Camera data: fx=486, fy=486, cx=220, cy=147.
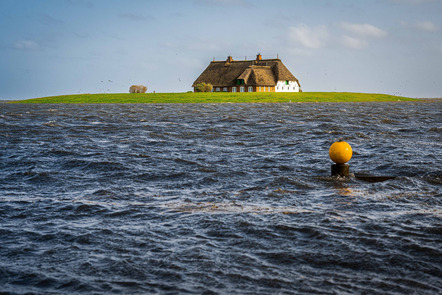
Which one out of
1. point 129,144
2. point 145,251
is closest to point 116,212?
point 145,251

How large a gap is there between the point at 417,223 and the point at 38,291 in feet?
21.1

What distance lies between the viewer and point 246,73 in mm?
104375

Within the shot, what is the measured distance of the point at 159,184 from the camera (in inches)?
497

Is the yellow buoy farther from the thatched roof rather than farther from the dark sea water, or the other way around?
the thatched roof

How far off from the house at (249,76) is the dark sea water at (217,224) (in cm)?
8703

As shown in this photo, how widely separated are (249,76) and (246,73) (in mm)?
919

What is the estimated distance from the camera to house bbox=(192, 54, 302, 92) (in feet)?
341

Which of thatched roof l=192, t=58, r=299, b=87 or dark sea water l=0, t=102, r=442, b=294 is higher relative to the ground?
thatched roof l=192, t=58, r=299, b=87

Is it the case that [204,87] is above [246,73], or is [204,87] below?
below

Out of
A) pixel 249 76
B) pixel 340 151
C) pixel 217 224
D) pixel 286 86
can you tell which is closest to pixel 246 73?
pixel 249 76

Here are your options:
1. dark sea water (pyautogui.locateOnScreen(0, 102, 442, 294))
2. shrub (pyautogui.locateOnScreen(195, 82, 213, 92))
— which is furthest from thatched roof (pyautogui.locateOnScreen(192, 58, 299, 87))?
dark sea water (pyautogui.locateOnScreen(0, 102, 442, 294))

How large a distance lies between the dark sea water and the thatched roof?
87.2 meters

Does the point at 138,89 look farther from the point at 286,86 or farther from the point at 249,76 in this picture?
the point at 286,86

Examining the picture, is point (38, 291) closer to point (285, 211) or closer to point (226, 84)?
point (285, 211)
